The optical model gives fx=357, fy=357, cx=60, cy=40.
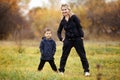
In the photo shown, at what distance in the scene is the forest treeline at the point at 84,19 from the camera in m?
48.4

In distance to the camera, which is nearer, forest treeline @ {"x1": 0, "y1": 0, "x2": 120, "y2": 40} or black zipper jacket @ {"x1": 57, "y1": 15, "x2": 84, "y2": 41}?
black zipper jacket @ {"x1": 57, "y1": 15, "x2": 84, "y2": 41}

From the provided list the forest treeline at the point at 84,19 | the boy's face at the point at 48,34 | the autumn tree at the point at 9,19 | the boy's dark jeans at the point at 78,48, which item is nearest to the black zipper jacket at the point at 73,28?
the boy's dark jeans at the point at 78,48

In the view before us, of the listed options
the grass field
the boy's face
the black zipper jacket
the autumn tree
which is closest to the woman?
the black zipper jacket

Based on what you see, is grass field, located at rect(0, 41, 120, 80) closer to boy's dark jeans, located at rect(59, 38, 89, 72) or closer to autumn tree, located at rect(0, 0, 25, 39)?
boy's dark jeans, located at rect(59, 38, 89, 72)

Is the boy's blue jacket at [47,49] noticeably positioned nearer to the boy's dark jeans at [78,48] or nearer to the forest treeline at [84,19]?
the boy's dark jeans at [78,48]

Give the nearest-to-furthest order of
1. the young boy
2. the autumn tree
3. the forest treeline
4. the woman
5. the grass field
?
the grass field
the woman
the young boy
the autumn tree
the forest treeline

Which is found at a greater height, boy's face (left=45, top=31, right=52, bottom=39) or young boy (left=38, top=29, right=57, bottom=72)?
boy's face (left=45, top=31, right=52, bottom=39)

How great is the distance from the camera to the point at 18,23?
52.7 metres

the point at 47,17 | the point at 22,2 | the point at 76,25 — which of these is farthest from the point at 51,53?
the point at 47,17

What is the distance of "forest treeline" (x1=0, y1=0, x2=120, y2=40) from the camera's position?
1905 inches

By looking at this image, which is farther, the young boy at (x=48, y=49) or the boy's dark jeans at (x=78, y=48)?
the young boy at (x=48, y=49)

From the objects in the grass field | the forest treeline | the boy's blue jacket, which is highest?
→ the boy's blue jacket

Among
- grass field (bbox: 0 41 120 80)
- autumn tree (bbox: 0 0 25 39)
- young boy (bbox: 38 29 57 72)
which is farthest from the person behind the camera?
autumn tree (bbox: 0 0 25 39)

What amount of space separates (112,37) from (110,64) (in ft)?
111
